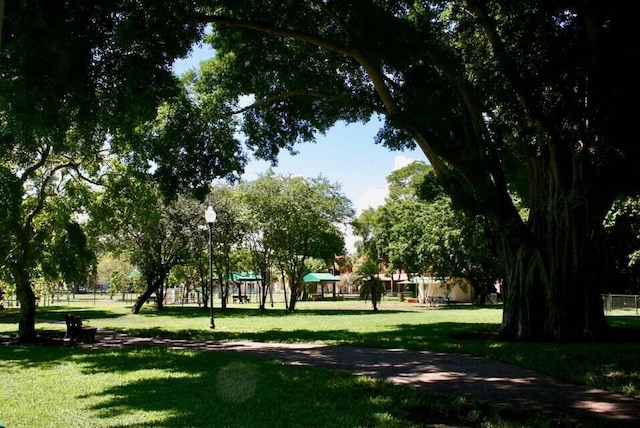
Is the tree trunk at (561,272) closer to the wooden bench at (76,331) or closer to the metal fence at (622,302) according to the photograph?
the wooden bench at (76,331)

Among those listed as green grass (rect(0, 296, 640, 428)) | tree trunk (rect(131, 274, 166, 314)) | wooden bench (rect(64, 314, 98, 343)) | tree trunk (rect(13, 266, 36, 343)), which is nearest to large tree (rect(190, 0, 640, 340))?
green grass (rect(0, 296, 640, 428))

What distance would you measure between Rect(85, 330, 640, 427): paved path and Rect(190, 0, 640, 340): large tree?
441cm

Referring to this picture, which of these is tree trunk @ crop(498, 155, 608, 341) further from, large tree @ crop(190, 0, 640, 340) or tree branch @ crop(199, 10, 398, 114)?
tree branch @ crop(199, 10, 398, 114)

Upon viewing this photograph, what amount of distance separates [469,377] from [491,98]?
891 cm

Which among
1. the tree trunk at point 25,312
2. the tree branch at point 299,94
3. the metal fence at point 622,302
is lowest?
the metal fence at point 622,302

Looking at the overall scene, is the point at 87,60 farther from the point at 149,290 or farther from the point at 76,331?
the point at 149,290

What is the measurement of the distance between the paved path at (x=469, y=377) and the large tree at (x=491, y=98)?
441 centimetres

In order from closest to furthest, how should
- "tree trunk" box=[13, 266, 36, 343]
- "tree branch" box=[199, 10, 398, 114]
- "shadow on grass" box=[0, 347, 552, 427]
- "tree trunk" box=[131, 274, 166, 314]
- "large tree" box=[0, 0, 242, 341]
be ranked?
"shadow on grass" box=[0, 347, 552, 427], "large tree" box=[0, 0, 242, 341], "tree branch" box=[199, 10, 398, 114], "tree trunk" box=[13, 266, 36, 343], "tree trunk" box=[131, 274, 166, 314]

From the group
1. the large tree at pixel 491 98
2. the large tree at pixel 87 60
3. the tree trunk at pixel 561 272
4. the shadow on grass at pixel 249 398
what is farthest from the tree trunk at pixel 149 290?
the tree trunk at pixel 561 272

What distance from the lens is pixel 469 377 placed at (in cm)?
873

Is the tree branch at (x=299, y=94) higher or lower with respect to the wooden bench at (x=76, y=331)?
higher

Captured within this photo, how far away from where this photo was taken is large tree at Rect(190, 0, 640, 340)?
11.1m

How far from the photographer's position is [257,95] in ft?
52.9

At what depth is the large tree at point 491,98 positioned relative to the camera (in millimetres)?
11094
